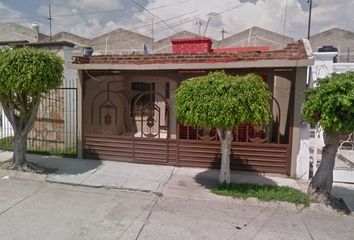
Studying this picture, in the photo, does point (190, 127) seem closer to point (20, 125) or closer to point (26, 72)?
point (26, 72)

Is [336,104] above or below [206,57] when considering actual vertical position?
below

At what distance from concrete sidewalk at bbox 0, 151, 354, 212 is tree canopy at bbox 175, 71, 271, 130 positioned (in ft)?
4.73

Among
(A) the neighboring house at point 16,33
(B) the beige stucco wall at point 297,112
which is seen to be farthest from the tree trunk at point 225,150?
(A) the neighboring house at point 16,33

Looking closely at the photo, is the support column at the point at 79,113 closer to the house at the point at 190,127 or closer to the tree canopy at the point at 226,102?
the house at the point at 190,127

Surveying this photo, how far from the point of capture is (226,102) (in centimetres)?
523

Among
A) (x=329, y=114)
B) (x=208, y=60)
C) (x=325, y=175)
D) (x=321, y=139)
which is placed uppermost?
(x=208, y=60)

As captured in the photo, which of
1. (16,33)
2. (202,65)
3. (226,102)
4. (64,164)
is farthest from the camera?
(16,33)

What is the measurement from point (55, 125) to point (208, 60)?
17.6ft

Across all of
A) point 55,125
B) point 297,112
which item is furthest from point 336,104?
point 55,125

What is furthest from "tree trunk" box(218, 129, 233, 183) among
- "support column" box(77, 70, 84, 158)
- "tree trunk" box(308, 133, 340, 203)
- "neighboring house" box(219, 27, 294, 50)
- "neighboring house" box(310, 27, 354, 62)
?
"neighboring house" box(310, 27, 354, 62)

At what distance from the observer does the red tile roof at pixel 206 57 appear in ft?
22.2

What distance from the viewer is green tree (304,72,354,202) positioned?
15.7 feet

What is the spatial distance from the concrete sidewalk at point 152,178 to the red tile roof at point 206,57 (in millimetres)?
2588

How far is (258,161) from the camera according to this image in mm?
7027
